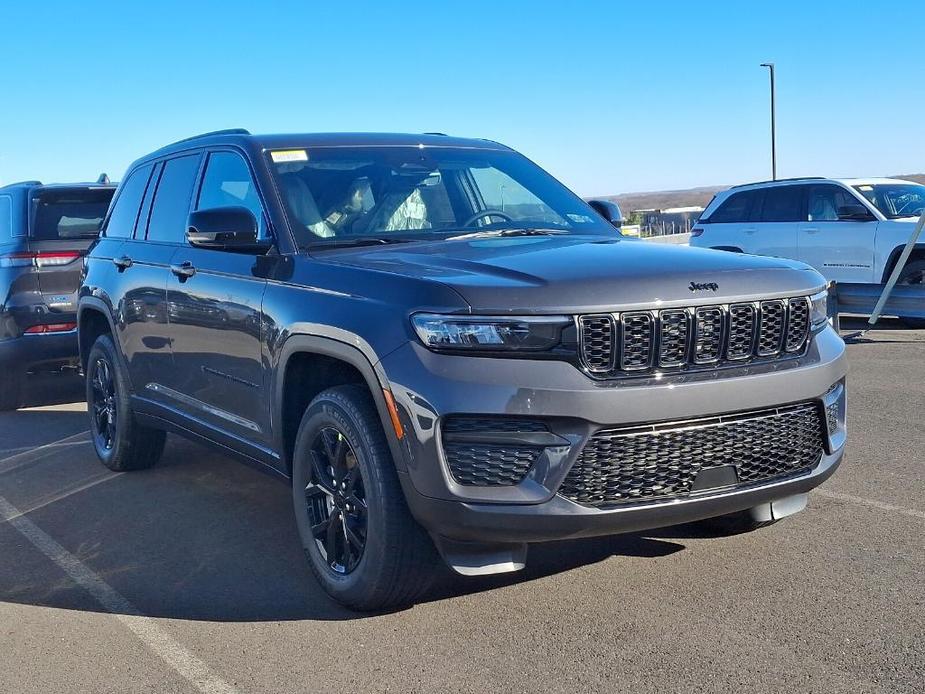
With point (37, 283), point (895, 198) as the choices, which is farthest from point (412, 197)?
point (895, 198)

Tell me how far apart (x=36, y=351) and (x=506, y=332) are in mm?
6453

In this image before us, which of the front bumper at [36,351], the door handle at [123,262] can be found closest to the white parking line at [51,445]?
the front bumper at [36,351]

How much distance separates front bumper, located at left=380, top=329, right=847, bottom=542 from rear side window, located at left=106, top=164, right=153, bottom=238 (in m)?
3.38

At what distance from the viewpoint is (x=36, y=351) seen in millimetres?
9047

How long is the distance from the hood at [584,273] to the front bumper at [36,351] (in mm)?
5163

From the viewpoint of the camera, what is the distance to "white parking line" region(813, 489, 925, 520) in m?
5.25

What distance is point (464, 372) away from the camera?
3689mm

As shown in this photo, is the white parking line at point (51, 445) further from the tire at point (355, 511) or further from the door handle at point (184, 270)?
the tire at point (355, 511)

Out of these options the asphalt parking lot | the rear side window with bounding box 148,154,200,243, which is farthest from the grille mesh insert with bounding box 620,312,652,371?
the rear side window with bounding box 148,154,200,243

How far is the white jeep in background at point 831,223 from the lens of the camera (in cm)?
1346

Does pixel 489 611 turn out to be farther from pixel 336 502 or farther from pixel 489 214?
pixel 489 214

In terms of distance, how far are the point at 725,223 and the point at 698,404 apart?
1198 cm

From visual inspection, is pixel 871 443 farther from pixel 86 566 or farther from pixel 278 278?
pixel 86 566

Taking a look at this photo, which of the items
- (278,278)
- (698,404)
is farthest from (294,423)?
(698,404)
